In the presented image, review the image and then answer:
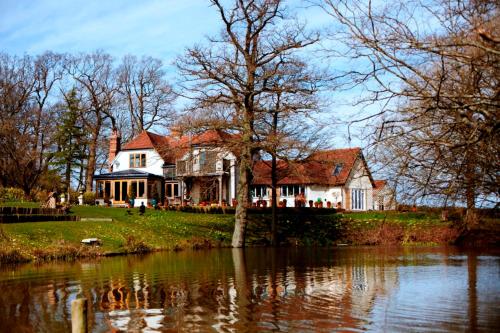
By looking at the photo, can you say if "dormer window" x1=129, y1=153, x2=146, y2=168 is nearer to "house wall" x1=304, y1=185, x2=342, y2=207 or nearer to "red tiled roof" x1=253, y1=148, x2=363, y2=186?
"red tiled roof" x1=253, y1=148, x2=363, y2=186

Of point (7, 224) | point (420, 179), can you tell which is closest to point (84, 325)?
point (420, 179)

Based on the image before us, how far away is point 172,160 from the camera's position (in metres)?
54.2

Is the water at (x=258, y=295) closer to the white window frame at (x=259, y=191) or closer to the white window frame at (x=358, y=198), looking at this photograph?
the white window frame at (x=358, y=198)

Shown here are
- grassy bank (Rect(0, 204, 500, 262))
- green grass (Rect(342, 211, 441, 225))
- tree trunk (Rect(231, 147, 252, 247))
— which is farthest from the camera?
green grass (Rect(342, 211, 441, 225))

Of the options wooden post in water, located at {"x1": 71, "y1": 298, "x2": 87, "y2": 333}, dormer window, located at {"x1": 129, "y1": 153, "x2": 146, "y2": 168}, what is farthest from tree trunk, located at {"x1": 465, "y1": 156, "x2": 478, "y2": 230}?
dormer window, located at {"x1": 129, "y1": 153, "x2": 146, "y2": 168}

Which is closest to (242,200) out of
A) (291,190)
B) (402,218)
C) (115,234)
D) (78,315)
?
(115,234)

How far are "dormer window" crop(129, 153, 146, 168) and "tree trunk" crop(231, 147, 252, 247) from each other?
78.1ft

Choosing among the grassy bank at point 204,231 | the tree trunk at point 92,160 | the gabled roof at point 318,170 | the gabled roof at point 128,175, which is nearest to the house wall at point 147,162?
the gabled roof at point 128,175

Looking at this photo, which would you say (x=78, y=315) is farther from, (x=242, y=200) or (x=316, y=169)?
(x=316, y=169)

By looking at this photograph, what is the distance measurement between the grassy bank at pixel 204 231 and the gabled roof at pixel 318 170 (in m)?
3.25

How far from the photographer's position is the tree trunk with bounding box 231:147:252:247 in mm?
29281

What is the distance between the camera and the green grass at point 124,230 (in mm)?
25875

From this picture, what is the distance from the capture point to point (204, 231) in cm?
3531

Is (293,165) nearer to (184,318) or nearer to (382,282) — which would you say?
(382,282)
